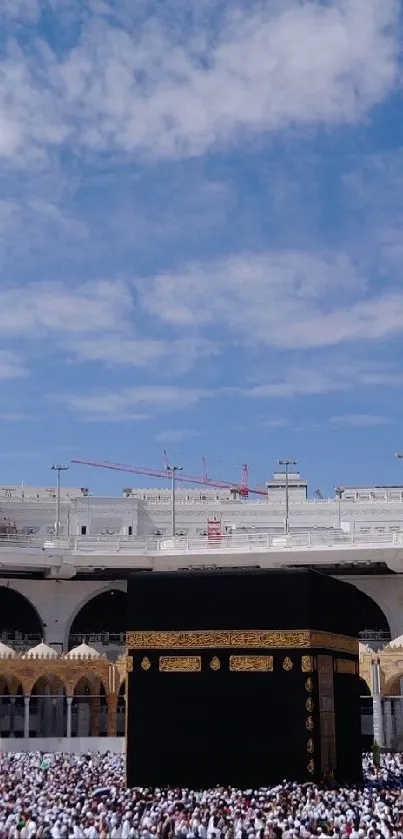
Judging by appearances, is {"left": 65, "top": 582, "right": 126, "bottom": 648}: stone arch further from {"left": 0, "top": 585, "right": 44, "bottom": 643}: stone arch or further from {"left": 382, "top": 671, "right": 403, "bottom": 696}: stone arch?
{"left": 382, "top": 671, "right": 403, "bottom": 696}: stone arch

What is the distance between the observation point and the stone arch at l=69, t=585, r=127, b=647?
3541 centimetres

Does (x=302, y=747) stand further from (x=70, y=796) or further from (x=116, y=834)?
(x=116, y=834)

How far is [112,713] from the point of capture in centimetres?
2583

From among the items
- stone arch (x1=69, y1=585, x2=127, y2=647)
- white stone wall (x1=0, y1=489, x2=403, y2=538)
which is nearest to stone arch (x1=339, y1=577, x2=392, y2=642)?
white stone wall (x1=0, y1=489, x2=403, y2=538)

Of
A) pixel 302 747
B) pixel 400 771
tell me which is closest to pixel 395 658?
pixel 400 771

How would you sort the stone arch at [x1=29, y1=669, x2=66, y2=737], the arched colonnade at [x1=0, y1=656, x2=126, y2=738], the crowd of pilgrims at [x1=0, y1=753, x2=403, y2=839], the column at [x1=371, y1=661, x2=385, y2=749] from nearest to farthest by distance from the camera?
the crowd of pilgrims at [x1=0, y1=753, x2=403, y2=839]
the column at [x1=371, y1=661, x2=385, y2=749]
the arched colonnade at [x1=0, y1=656, x2=126, y2=738]
the stone arch at [x1=29, y1=669, x2=66, y2=737]

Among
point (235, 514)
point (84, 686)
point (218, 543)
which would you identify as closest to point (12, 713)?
point (84, 686)

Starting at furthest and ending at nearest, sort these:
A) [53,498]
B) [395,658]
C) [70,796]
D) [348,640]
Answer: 1. [53,498]
2. [395,658]
3. [348,640]
4. [70,796]

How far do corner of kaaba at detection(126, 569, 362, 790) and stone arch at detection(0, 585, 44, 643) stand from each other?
1905 centimetres

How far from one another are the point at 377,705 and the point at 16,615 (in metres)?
14.7

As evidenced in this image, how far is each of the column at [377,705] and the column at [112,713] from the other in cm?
605

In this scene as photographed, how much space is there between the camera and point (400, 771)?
62.6ft

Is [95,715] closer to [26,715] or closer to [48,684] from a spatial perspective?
[48,684]

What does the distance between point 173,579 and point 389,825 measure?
5.55 metres
